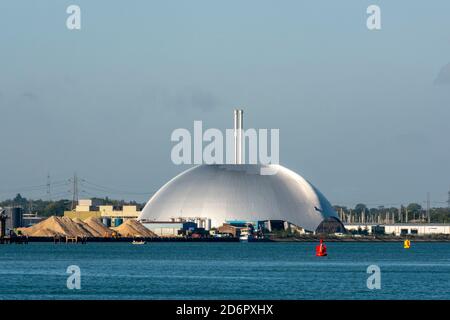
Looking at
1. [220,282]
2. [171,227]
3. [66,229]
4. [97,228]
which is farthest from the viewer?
[171,227]

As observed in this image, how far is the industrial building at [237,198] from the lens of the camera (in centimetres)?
19088

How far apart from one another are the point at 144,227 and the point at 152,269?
11101 cm

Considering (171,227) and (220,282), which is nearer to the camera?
(220,282)

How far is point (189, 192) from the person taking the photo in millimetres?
191750

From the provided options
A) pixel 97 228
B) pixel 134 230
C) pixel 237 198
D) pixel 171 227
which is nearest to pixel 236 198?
pixel 237 198

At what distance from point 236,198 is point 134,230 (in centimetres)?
1851

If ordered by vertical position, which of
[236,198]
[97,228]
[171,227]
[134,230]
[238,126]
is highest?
[238,126]

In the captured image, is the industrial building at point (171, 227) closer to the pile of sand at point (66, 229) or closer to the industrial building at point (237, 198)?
the industrial building at point (237, 198)

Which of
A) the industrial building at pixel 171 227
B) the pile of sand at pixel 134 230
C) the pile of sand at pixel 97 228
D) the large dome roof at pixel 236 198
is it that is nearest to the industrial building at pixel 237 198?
the large dome roof at pixel 236 198

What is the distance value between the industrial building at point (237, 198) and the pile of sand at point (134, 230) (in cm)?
586

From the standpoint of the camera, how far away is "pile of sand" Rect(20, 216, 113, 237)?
18088cm

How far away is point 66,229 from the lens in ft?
597

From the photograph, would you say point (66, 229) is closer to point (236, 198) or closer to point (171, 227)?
point (171, 227)
